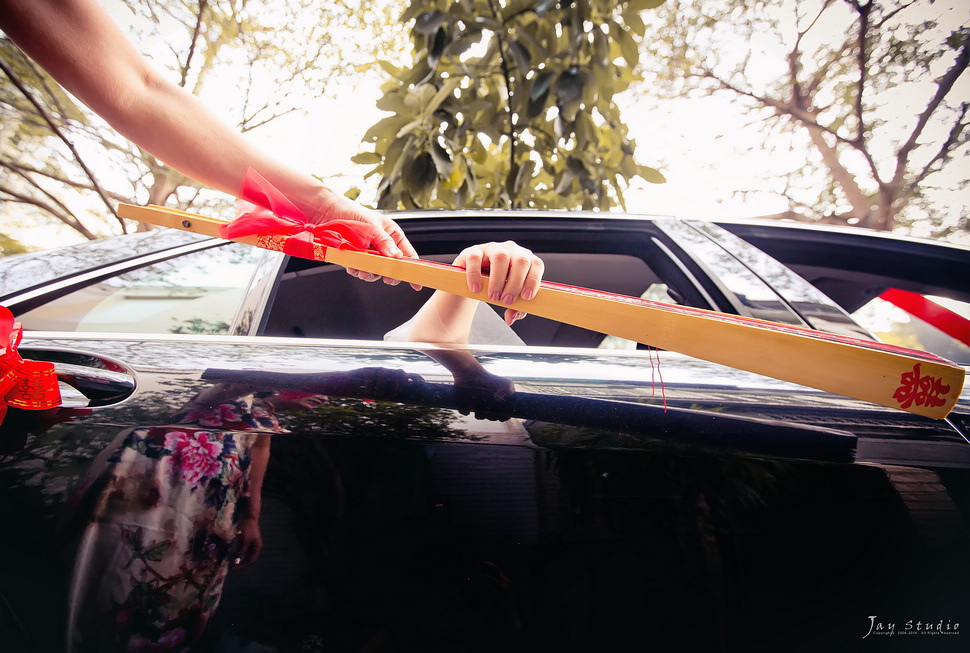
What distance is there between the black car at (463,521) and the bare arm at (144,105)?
15.8 inches

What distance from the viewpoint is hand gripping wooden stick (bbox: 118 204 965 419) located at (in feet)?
2.13

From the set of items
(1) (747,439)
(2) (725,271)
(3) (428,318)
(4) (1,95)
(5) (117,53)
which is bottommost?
(1) (747,439)

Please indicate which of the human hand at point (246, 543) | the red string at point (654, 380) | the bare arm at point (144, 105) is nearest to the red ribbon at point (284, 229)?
the bare arm at point (144, 105)

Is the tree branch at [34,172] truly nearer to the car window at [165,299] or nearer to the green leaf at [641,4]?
the car window at [165,299]

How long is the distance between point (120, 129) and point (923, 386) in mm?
1466

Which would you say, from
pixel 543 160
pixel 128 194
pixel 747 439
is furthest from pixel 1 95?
pixel 747 439

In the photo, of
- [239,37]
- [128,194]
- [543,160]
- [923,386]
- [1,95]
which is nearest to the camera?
[923,386]

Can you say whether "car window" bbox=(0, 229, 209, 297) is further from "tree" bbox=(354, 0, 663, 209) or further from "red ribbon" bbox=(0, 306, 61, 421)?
"tree" bbox=(354, 0, 663, 209)

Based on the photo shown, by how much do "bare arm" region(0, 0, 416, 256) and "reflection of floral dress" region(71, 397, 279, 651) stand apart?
0.48 metres

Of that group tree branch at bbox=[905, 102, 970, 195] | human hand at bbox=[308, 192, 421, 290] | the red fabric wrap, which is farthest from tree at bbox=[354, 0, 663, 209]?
tree branch at bbox=[905, 102, 970, 195]

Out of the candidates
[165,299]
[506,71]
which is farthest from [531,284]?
[506,71]

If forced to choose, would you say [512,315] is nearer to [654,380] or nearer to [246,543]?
[654,380]

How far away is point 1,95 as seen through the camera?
3947mm

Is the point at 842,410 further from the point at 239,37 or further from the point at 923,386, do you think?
the point at 239,37
